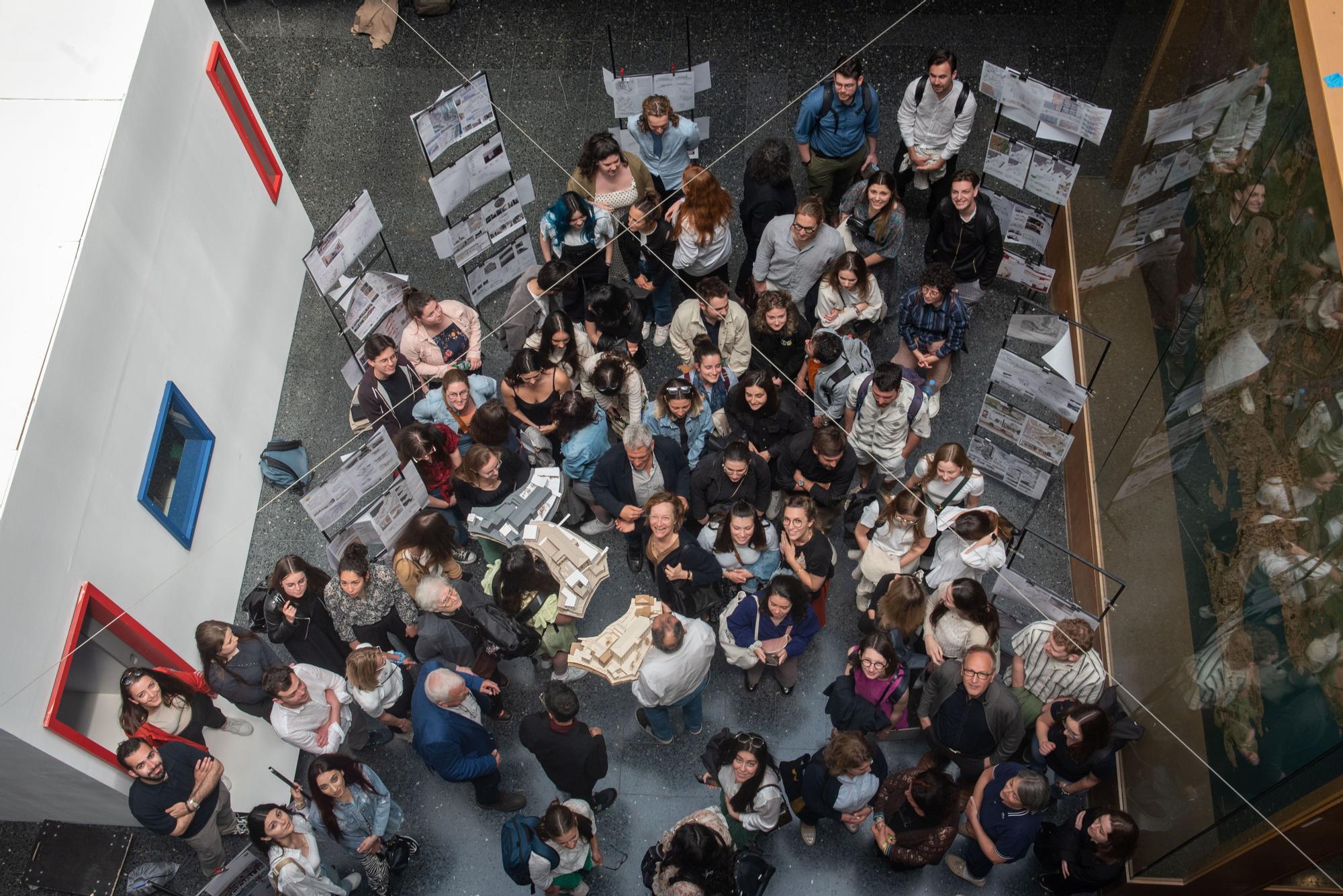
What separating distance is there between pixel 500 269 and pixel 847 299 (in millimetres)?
2457

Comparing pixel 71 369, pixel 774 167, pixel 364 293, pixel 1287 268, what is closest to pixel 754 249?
pixel 774 167

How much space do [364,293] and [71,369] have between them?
1.83 metres

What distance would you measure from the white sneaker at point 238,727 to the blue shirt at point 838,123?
515 centimetres

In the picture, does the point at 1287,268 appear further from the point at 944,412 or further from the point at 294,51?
the point at 294,51

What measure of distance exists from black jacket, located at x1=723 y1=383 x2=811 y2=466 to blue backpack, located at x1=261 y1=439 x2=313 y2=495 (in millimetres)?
2872

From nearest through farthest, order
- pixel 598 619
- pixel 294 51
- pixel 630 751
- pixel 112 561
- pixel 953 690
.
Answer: pixel 953 690, pixel 112 561, pixel 630 751, pixel 598 619, pixel 294 51

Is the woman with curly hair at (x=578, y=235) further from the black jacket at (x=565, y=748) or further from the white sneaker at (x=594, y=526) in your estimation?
the black jacket at (x=565, y=748)

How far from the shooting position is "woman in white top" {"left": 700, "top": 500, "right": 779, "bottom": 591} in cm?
582

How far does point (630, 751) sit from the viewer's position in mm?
6305

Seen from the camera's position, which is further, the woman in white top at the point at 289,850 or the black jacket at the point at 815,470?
the black jacket at the point at 815,470

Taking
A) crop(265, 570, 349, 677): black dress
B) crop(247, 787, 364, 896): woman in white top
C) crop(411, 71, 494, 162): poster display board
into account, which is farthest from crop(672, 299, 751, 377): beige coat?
crop(247, 787, 364, 896): woman in white top

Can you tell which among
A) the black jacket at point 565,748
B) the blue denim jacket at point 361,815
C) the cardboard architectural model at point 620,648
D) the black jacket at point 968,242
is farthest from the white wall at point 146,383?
the black jacket at point 968,242

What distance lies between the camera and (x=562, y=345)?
21.4 feet

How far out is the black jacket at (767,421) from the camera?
6.39m
